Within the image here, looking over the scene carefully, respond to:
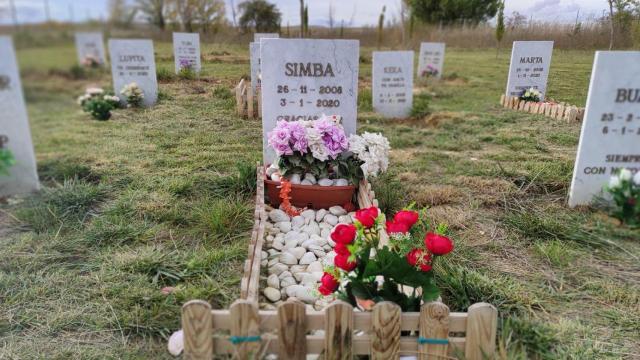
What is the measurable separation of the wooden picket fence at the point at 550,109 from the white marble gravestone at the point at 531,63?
0.40ft

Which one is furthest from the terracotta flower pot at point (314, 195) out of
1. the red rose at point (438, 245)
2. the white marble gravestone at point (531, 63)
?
the red rose at point (438, 245)

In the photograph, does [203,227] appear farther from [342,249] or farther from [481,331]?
[481,331]

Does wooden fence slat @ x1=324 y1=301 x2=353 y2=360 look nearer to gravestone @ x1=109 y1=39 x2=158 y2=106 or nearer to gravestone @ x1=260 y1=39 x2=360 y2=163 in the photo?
gravestone @ x1=109 y1=39 x2=158 y2=106

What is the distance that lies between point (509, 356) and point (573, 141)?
2.00 meters

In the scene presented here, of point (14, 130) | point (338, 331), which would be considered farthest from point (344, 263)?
point (14, 130)

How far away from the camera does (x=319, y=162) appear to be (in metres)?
4.04

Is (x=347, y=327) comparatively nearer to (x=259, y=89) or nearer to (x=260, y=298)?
(x=260, y=298)

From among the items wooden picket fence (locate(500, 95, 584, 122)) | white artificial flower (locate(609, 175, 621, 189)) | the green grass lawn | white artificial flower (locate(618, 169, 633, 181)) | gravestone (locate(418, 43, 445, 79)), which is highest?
gravestone (locate(418, 43, 445, 79))

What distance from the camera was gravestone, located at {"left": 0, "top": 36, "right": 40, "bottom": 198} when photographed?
1.57 meters

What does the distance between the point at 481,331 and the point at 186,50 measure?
2.77m

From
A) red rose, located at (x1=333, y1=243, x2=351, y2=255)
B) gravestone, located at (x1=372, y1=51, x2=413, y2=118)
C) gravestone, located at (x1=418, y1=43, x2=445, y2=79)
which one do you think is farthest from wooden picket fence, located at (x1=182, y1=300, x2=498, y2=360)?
gravestone, located at (x1=418, y1=43, x2=445, y2=79)

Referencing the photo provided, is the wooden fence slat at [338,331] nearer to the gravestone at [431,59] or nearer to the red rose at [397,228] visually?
the red rose at [397,228]

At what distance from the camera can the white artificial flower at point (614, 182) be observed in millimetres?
2059

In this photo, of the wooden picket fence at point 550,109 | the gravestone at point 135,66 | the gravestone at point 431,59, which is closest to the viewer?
the gravestone at point 135,66
